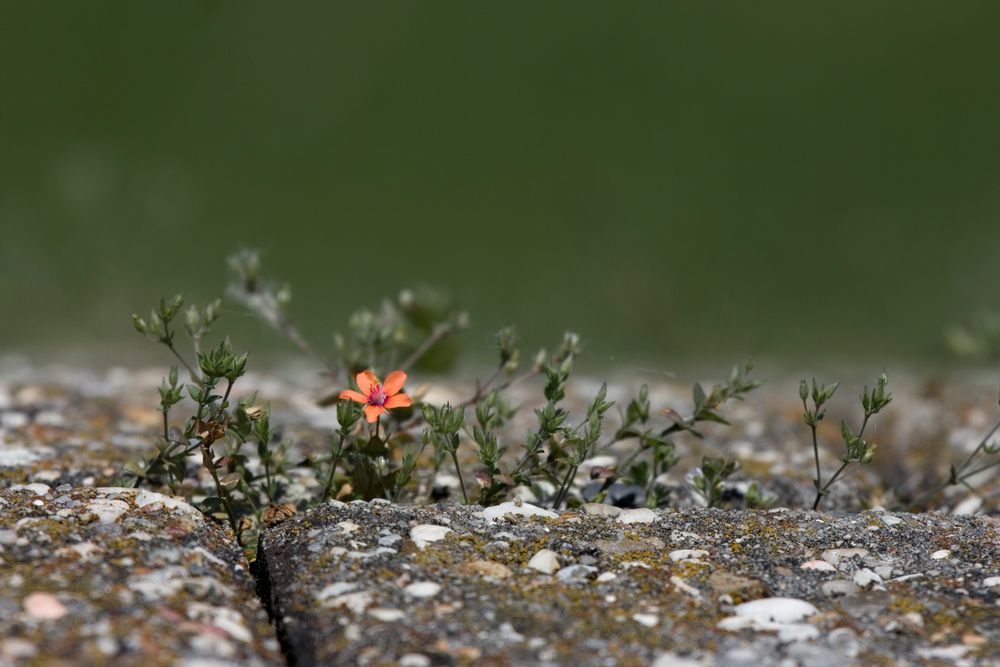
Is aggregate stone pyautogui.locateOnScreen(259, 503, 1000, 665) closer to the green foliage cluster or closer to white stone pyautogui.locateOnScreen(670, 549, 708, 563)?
white stone pyautogui.locateOnScreen(670, 549, 708, 563)

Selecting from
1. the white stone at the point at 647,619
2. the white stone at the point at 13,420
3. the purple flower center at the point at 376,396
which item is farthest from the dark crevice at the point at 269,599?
the white stone at the point at 13,420

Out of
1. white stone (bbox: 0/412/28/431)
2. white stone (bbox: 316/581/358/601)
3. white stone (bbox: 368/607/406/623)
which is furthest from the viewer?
white stone (bbox: 0/412/28/431)

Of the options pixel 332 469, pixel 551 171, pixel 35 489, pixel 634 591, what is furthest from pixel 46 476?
pixel 551 171

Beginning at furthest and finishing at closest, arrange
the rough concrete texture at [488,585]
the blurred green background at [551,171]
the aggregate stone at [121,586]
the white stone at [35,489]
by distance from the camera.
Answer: the blurred green background at [551,171]
the white stone at [35,489]
the rough concrete texture at [488,585]
the aggregate stone at [121,586]

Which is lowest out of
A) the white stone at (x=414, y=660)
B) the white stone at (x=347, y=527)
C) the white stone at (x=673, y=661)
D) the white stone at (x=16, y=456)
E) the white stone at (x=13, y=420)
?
the white stone at (x=673, y=661)

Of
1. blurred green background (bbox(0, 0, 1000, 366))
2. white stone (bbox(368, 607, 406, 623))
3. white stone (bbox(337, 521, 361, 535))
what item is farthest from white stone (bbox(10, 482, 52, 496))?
blurred green background (bbox(0, 0, 1000, 366))

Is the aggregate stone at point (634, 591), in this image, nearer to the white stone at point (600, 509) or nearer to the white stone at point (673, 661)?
the white stone at point (673, 661)

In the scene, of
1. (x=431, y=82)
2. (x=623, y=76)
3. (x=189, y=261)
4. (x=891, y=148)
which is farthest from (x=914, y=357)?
(x=189, y=261)

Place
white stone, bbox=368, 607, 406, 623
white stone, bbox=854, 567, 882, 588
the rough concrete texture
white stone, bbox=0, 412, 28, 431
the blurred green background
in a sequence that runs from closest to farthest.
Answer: the rough concrete texture < white stone, bbox=368, 607, 406, 623 < white stone, bbox=854, 567, 882, 588 < white stone, bbox=0, 412, 28, 431 < the blurred green background
